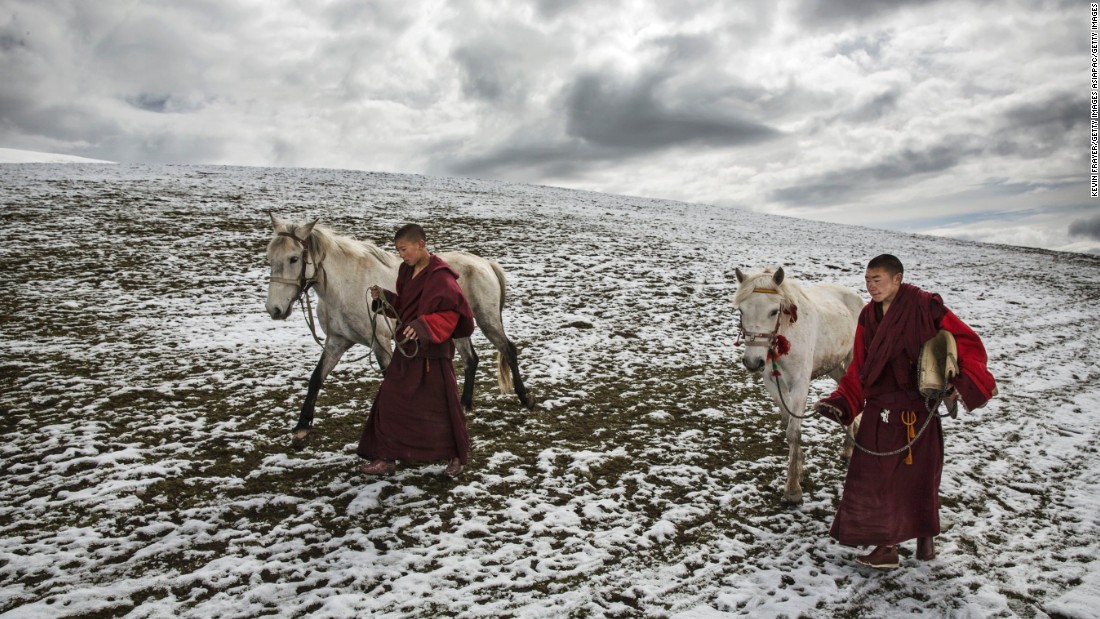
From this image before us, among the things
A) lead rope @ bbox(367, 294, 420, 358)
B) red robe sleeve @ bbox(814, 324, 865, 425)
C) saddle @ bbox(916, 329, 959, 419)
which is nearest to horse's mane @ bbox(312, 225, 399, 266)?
lead rope @ bbox(367, 294, 420, 358)

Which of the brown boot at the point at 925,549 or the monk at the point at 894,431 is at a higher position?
the monk at the point at 894,431

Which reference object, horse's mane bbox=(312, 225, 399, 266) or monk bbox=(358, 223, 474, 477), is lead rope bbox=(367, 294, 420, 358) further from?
horse's mane bbox=(312, 225, 399, 266)

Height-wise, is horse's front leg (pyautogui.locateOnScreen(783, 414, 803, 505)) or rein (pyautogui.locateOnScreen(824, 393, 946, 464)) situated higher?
rein (pyautogui.locateOnScreen(824, 393, 946, 464))

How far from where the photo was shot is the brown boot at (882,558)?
13.2ft

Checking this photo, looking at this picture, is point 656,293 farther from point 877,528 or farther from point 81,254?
point 81,254

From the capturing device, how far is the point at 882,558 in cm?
403

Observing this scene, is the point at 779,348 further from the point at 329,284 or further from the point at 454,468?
the point at 329,284

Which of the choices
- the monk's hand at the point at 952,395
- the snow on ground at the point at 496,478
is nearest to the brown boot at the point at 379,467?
the snow on ground at the point at 496,478

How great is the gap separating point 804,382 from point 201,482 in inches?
233

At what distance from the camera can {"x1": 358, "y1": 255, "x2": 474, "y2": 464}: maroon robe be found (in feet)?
16.1

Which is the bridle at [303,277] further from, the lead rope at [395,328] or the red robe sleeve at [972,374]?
the red robe sleeve at [972,374]

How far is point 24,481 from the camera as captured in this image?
498 centimetres

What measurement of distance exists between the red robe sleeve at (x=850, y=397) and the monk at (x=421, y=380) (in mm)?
3154

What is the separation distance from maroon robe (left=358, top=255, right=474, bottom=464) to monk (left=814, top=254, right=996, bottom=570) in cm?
333
